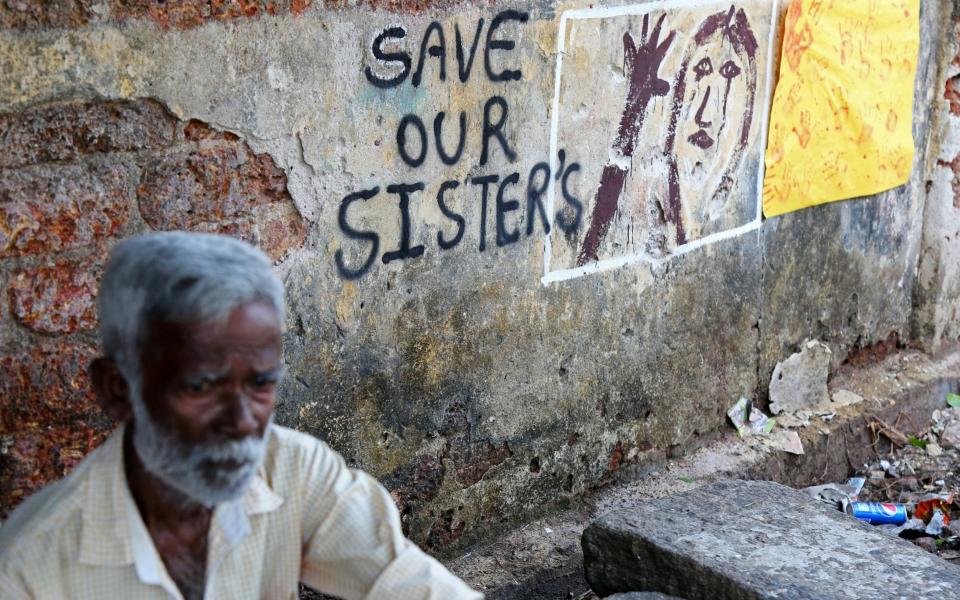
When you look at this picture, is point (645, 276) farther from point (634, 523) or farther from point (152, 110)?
point (152, 110)

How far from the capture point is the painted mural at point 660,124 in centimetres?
413

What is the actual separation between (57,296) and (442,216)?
122 cm

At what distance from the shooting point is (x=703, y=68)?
455 cm

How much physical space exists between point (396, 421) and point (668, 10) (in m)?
1.69

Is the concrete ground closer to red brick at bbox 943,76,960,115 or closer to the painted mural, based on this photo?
the painted mural

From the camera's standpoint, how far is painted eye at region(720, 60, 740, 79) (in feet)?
15.2

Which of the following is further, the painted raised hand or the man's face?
the painted raised hand

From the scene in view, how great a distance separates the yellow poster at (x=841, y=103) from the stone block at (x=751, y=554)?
1.51 m

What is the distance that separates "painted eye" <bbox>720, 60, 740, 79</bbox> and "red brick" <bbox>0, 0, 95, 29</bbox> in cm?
250

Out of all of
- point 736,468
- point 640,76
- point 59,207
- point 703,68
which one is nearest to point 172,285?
point 59,207

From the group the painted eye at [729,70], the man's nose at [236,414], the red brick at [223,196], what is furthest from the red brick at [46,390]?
the painted eye at [729,70]

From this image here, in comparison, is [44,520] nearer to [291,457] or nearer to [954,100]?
[291,457]

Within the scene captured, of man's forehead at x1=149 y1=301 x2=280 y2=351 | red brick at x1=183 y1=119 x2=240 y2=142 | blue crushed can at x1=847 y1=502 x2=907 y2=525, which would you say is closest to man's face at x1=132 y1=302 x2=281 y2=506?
man's forehead at x1=149 y1=301 x2=280 y2=351

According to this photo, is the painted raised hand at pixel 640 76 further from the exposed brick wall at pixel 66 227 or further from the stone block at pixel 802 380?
the exposed brick wall at pixel 66 227
